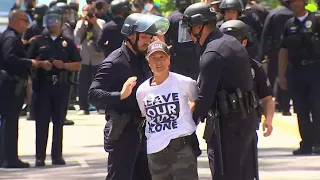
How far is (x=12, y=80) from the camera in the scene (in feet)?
39.4

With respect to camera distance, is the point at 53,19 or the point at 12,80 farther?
the point at 53,19

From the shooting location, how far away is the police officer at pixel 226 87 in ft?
24.1

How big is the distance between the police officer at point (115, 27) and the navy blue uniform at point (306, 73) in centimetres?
389

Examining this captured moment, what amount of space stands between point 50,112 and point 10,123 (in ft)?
1.65

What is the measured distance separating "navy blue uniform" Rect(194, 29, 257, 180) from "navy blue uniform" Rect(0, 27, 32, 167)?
4.83 m

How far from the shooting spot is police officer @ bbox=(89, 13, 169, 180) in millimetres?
7648

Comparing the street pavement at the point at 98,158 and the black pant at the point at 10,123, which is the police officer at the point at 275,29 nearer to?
the street pavement at the point at 98,158

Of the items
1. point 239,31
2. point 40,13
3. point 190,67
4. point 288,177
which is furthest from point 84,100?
point 239,31

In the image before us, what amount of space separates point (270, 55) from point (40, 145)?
629 cm

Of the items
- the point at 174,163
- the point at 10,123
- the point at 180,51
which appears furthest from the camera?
the point at 180,51

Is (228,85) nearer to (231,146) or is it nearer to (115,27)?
(231,146)

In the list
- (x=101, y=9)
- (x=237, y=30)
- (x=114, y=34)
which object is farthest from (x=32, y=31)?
(x=237, y=30)

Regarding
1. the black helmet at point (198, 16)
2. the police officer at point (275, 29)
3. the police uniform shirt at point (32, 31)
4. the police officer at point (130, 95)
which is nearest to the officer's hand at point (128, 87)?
the police officer at point (130, 95)

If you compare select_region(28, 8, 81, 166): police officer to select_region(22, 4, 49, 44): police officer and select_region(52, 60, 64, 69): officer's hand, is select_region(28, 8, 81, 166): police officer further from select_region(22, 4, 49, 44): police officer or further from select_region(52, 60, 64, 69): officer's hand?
select_region(22, 4, 49, 44): police officer
